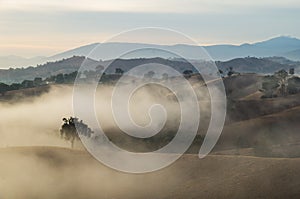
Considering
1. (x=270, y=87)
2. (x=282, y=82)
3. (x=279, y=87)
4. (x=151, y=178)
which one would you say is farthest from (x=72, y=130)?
(x=279, y=87)

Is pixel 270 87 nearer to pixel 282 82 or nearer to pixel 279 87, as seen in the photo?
pixel 279 87

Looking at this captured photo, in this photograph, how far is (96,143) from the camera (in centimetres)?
8394

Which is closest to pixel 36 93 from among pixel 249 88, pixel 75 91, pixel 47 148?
pixel 75 91

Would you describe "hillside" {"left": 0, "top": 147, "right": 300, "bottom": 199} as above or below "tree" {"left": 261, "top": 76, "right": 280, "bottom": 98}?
below

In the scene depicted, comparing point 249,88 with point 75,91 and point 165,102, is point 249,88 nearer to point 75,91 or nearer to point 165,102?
point 165,102

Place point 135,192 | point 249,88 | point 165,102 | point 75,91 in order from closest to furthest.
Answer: point 135,192 → point 165,102 → point 249,88 → point 75,91

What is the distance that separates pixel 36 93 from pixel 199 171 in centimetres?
12973

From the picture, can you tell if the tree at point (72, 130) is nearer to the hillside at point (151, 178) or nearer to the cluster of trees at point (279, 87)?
the hillside at point (151, 178)

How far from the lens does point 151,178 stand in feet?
153

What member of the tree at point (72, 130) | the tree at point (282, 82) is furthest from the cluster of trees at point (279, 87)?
the tree at point (72, 130)

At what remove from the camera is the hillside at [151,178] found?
41344mm

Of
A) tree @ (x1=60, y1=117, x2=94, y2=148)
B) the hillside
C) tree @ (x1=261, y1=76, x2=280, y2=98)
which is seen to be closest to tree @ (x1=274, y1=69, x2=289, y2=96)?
tree @ (x1=261, y1=76, x2=280, y2=98)

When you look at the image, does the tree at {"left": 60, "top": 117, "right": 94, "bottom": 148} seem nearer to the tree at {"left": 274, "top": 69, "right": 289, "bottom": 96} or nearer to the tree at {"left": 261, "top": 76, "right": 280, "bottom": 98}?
the tree at {"left": 261, "top": 76, "right": 280, "bottom": 98}

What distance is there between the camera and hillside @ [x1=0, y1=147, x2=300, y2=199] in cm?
4134
